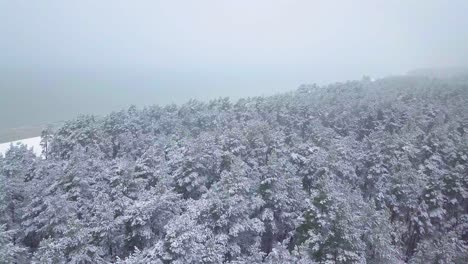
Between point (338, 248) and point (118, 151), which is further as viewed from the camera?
point (118, 151)

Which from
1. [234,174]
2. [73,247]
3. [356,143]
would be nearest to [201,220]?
[234,174]

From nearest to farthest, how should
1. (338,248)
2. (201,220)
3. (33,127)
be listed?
(338,248), (201,220), (33,127)

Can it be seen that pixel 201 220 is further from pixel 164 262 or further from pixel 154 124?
pixel 154 124

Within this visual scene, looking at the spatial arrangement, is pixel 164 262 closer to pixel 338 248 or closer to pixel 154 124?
pixel 338 248

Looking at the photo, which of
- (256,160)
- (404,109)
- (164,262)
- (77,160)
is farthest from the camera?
(404,109)

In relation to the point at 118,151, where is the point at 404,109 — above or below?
above

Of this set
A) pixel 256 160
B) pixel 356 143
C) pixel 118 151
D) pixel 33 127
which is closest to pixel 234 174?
pixel 256 160
